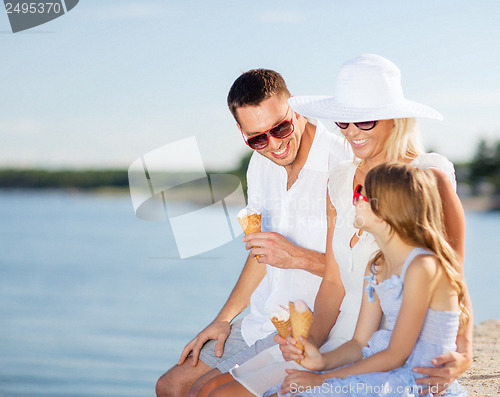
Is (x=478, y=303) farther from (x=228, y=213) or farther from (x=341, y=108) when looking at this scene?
(x=341, y=108)

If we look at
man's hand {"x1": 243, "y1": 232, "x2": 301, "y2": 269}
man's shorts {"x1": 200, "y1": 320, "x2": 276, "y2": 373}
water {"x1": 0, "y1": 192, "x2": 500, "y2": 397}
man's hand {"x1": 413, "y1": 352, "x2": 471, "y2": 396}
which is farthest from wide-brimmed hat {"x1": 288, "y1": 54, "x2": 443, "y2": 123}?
water {"x1": 0, "y1": 192, "x2": 500, "y2": 397}

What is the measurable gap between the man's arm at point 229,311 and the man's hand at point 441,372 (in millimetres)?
1155

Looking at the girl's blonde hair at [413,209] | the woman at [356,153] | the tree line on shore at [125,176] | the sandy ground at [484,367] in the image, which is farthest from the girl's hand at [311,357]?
the tree line on shore at [125,176]

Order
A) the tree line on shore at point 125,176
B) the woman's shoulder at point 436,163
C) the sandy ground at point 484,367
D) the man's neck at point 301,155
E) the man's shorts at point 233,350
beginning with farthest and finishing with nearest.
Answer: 1. the tree line on shore at point 125,176
2. the sandy ground at point 484,367
3. the man's neck at point 301,155
4. the man's shorts at point 233,350
5. the woman's shoulder at point 436,163

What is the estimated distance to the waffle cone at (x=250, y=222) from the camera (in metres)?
3.17

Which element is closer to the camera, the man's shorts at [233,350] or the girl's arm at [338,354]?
the girl's arm at [338,354]

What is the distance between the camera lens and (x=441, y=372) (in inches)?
91.4

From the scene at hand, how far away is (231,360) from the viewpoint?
9.91ft

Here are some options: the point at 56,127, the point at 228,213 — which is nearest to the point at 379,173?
the point at 228,213

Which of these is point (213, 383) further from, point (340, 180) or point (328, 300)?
point (340, 180)

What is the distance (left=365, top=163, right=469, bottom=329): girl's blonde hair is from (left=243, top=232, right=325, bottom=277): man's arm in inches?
26.3

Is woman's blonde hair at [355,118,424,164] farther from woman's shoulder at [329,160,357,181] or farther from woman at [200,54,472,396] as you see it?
woman's shoulder at [329,160,357,181]

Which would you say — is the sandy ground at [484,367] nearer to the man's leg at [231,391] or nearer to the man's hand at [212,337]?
the man's hand at [212,337]

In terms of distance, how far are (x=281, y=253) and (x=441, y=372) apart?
35.8 inches
